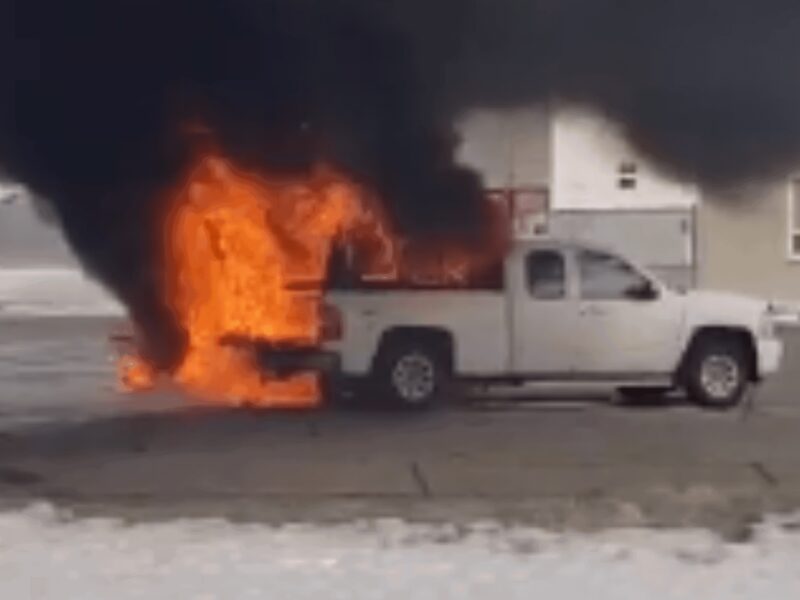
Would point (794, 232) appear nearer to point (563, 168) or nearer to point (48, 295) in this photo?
point (563, 168)

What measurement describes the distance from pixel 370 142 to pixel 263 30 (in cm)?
143

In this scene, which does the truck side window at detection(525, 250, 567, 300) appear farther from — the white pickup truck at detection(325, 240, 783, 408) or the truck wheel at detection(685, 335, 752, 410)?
the truck wheel at detection(685, 335, 752, 410)

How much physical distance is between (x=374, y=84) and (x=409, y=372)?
2.68 metres

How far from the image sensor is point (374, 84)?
1611 cm

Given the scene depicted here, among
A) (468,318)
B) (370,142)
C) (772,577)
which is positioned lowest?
(772,577)

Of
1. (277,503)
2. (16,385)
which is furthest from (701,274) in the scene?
(277,503)

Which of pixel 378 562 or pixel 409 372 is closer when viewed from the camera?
pixel 378 562

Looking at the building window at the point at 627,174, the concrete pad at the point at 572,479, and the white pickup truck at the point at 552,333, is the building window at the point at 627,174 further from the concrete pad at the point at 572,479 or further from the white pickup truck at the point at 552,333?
the concrete pad at the point at 572,479

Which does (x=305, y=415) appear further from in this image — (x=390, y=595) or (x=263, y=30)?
(x=390, y=595)

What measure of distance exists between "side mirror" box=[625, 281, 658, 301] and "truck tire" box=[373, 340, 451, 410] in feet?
5.80

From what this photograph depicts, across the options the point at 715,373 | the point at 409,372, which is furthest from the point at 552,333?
the point at 715,373

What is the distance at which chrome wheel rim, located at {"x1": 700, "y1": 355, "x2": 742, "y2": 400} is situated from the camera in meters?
17.4

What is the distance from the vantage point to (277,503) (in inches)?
442

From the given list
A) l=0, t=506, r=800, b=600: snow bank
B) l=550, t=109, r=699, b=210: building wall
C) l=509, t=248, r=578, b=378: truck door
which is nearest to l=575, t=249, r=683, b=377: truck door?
Answer: l=509, t=248, r=578, b=378: truck door
